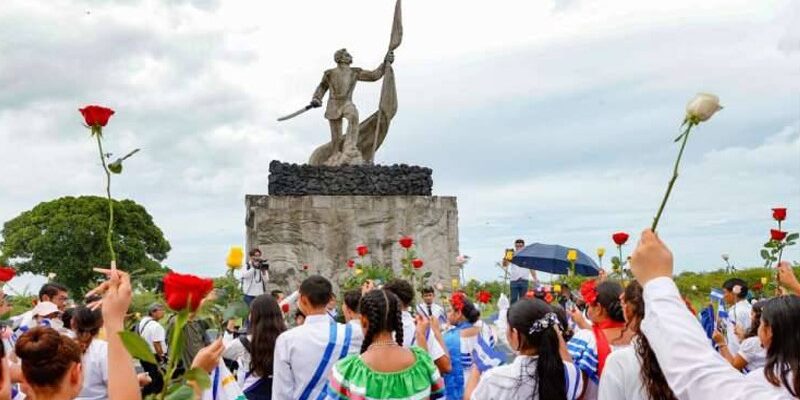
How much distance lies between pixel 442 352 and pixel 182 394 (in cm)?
306

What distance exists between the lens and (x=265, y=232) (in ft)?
60.6

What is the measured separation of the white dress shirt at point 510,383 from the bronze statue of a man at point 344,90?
53.2 ft

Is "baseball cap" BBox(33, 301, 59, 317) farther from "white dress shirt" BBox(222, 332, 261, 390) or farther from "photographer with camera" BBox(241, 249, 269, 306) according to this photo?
"photographer with camera" BBox(241, 249, 269, 306)

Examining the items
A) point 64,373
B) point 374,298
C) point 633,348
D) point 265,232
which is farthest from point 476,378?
point 265,232

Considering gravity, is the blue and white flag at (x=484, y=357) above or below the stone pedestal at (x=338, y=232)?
below

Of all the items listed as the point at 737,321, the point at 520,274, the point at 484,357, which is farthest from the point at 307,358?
the point at 520,274

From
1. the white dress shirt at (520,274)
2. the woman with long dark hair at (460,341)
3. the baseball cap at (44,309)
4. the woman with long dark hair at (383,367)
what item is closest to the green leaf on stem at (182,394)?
the woman with long dark hair at (383,367)

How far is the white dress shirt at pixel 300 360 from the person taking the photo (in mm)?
4629

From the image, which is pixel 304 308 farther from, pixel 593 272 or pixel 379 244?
pixel 379 244

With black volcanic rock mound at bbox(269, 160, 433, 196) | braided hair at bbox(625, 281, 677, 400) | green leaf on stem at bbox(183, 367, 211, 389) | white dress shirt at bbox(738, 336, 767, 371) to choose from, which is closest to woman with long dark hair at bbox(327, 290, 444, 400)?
braided hair at bbox(625, 281, 677, 400)

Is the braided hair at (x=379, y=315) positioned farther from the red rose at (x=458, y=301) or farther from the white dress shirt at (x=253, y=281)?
the white dress shirt at (x=253, y=281)

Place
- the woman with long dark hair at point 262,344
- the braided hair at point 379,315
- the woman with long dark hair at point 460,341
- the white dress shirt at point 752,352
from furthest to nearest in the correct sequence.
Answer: the woman with long dark hair at point 460,341, the white dress shirt at point 752,352, the woman with long dark hair at point 262,344, the braided hair at point 379,315

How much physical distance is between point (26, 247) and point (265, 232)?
21173 mm

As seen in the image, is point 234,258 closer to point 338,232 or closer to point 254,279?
point 254,279
